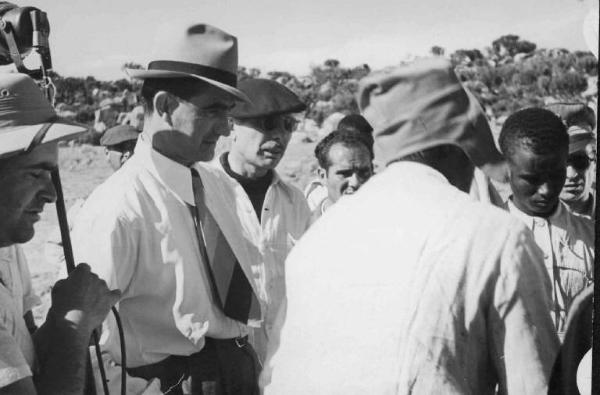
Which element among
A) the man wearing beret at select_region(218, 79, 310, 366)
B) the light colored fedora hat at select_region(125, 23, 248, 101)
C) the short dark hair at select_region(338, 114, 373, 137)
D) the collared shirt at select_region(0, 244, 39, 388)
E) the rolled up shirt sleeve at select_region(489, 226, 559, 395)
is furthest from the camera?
the short dark hair at select_region(338, 114, 373, 137)

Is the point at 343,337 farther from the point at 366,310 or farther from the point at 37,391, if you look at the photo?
the point at 37,391

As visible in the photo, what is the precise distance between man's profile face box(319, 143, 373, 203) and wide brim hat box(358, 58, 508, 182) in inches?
91.0

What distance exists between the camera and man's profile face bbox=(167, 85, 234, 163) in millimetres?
2703

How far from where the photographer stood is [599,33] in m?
1.35

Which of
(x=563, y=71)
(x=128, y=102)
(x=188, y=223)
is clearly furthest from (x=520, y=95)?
(x=188, y=223)

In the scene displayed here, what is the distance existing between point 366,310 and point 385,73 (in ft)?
1.98

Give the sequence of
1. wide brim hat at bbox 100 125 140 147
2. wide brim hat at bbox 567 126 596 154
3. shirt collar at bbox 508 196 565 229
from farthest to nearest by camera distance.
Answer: wide brim hat at bbox 100 125 140 147
wide brim hat at bbox 567 126 596 154
shirt collar at bbox 508 196 565 229

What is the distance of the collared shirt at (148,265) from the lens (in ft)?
7.89

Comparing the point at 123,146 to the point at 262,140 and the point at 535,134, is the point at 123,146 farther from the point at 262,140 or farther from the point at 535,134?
the point at 535,134

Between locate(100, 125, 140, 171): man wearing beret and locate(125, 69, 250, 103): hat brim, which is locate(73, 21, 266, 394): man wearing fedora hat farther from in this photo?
locate(100, 125, 140, 171): man wearing beret

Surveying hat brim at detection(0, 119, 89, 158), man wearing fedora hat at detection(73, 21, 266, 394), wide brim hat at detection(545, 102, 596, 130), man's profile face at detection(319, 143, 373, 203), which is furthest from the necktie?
wide brim hat at detection(545, 102, 596, 130)

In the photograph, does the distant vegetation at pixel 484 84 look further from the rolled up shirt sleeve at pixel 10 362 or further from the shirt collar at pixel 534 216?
the rolled up shirt sleeve at pixel 10 362

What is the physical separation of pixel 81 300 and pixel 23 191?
337mm

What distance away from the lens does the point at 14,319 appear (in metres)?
1.85
